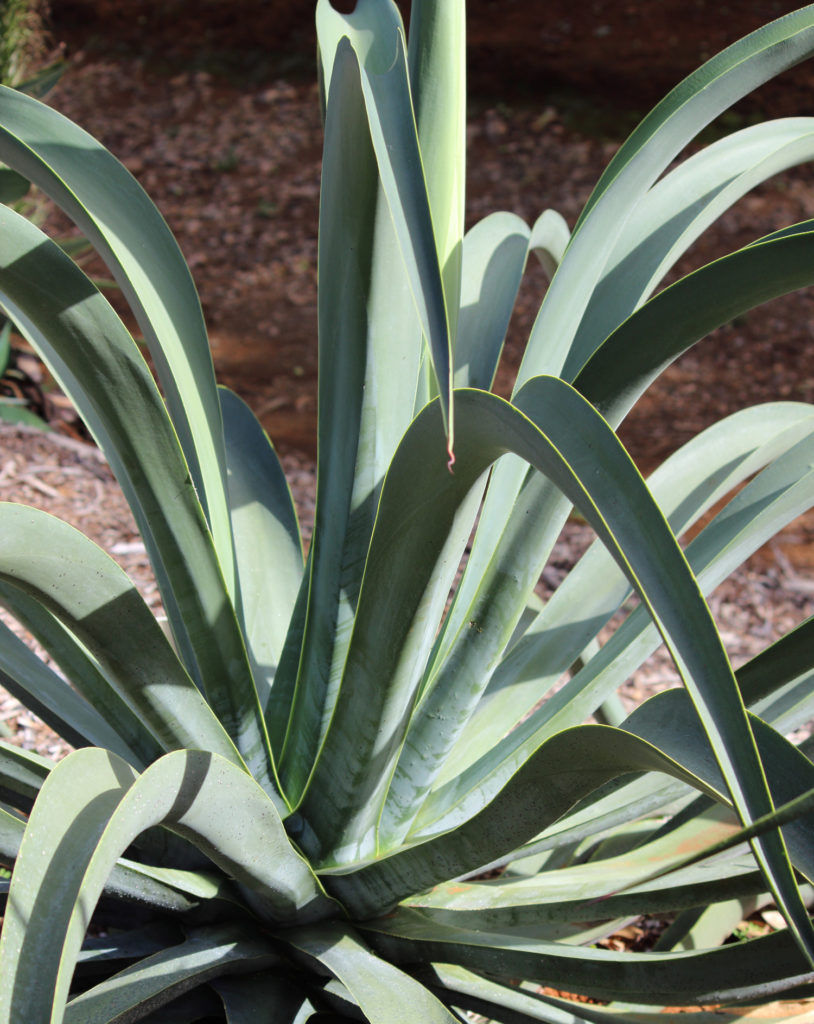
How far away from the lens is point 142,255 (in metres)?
1.14

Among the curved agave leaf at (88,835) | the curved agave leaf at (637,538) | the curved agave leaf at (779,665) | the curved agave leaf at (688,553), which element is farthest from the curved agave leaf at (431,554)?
the curved agave leaf at (779,665)

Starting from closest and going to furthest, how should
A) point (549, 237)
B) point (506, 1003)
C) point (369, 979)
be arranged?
point (369, 979), point (506, 1003), point (549, 237)

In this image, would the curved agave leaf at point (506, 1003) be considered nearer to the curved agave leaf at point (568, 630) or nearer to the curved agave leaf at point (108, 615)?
the curved agave leaf at point (568, 630)

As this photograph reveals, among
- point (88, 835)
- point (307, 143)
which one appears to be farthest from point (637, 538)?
point (307, 143)

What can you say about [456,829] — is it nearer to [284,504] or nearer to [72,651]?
[72,651]

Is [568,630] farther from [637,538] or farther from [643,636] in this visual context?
[637,538]

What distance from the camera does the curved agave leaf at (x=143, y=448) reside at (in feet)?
3.25

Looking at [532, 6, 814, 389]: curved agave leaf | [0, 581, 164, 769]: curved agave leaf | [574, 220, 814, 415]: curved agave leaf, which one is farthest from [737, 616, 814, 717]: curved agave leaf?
[0, 581, 164, 769]: curved agave leaf

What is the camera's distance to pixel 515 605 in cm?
120

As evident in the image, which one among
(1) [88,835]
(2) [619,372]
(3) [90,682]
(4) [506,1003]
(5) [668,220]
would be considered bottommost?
(4) [506,1003]

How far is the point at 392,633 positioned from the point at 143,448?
33 cm

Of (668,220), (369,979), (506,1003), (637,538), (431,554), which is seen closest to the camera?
(637,538)

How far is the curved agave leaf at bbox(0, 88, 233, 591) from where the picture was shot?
105cm

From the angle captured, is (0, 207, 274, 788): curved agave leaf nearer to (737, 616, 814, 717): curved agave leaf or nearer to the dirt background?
(737, 616, 814, 717): curved agave leaf
